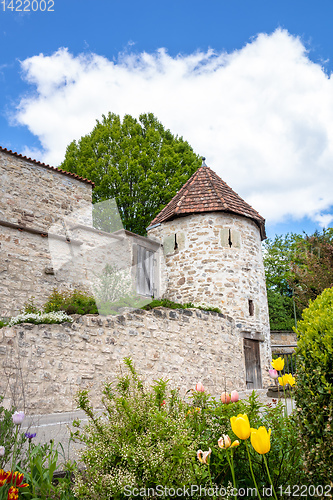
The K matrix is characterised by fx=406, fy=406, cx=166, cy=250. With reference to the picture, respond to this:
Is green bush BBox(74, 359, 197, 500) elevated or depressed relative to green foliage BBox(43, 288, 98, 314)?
depressed

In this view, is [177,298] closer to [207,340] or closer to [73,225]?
[207,340]

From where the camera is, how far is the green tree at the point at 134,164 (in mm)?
20594

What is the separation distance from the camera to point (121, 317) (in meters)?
8.87

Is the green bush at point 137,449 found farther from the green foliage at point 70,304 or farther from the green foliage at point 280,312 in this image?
the green foliage at point 280,312

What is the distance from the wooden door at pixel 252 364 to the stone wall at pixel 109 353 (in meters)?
0.60

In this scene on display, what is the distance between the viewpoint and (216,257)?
A: 1349cm

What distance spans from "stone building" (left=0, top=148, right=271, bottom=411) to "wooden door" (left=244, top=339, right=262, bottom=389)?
0.11 ft

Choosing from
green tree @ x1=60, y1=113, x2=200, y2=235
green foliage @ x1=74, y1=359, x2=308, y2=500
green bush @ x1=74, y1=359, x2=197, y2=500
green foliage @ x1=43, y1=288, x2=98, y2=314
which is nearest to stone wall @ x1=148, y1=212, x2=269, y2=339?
green foliage @ x1=43, y1=288, x2=98, y2=314

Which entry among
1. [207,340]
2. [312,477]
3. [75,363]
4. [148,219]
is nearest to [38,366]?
[75,363]

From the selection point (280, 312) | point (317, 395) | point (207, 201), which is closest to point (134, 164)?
point (207, 201)

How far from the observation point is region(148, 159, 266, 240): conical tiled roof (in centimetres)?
1401

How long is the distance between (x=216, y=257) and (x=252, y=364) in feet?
11.9

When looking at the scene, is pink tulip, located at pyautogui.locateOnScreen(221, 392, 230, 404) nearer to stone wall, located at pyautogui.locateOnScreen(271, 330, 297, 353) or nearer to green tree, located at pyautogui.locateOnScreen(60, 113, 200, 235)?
stone wall, located at pyautogui.locateOnScreen(271, 330, 297, 353)

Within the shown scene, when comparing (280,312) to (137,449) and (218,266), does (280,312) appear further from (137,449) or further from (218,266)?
(137,449)
